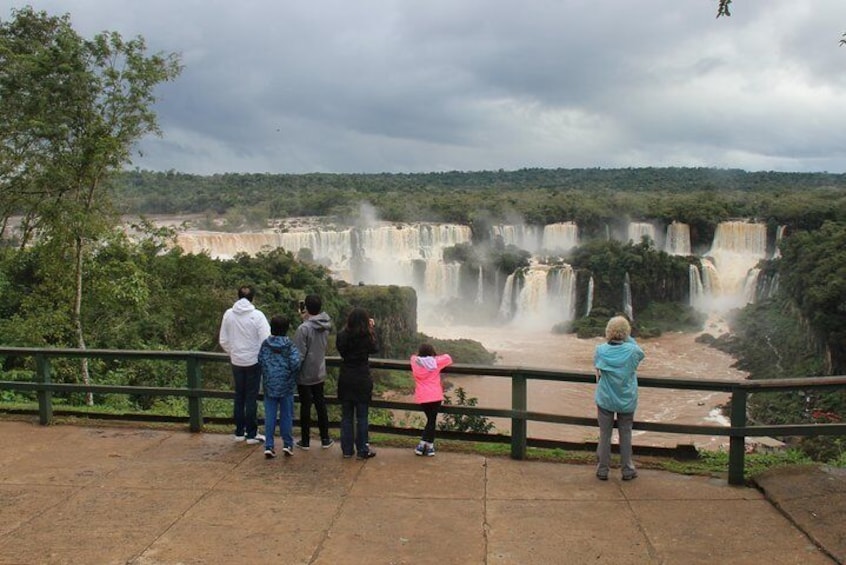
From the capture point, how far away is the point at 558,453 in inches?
249

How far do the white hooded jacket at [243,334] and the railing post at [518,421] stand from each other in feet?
7.40

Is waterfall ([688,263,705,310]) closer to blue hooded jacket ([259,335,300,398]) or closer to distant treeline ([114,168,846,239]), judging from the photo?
distant treeline ([114,168,846,239])

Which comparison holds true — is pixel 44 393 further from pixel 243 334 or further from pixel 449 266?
pixel 449 266

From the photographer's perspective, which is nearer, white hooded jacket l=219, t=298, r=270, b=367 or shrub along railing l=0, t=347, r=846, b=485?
shrub along railing l=0, t=347, r=846, b=485

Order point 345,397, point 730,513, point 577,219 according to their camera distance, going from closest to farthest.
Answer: point 730,513 → point 345,397 → point 577,219

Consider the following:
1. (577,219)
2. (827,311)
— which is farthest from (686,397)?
(577,219)

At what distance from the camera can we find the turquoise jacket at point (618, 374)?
551cm

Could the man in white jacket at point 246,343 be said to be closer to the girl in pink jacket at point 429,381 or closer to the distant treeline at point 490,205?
the girl in pink jacket at point 429,381

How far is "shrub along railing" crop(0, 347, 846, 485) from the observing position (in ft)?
17.9

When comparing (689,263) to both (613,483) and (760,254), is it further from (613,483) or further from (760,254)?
(613,483)

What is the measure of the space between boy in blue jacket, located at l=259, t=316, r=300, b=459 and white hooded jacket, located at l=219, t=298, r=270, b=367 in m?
0.22

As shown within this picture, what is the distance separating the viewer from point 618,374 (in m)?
5.55

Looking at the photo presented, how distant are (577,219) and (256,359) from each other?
6372cm

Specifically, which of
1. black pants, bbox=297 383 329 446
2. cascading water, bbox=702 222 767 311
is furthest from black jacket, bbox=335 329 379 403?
cascading water, bbox=702 222 767 311
